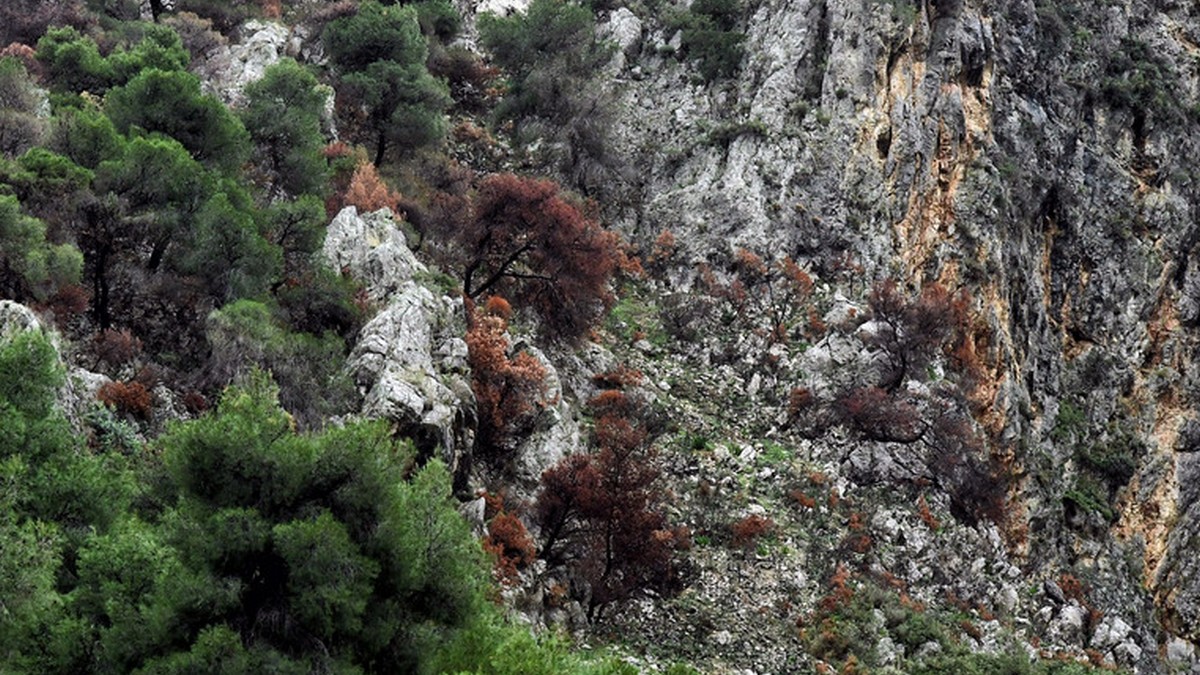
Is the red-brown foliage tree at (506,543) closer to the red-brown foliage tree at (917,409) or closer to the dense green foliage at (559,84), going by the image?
the red-brown foliage tree at (917,409)

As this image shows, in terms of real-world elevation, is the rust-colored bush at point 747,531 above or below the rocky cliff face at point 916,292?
below

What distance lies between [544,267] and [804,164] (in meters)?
14.1

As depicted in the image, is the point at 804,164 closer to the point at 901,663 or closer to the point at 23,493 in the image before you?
the point at 901,663

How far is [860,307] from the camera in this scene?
119ft

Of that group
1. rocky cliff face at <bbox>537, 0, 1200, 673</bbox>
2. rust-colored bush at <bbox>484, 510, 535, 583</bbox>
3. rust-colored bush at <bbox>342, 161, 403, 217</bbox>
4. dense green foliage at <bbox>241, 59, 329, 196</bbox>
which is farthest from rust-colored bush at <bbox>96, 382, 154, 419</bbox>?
rocky cliff face at <bbox>537, 0, 1200, 673</bbox>

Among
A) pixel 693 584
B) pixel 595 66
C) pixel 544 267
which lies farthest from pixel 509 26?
pixel 693 584

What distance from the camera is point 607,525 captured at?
2331cm

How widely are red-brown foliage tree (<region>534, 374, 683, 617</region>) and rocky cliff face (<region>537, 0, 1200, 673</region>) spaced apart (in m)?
10.1

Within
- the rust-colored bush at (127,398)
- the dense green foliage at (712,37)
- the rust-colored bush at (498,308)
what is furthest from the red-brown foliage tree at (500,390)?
the dense green foliage at (712,37)

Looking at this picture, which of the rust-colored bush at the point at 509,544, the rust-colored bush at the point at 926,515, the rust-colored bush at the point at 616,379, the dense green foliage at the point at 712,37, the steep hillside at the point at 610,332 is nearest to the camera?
the steep hillside at the point at 610,332

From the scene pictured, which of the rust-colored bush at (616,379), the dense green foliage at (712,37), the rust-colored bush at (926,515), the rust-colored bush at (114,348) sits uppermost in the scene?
the dense green foliage at (712,37)

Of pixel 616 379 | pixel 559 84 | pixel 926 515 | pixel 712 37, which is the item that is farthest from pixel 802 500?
pixel 712 37

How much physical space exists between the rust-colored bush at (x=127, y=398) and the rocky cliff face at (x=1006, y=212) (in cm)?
1759

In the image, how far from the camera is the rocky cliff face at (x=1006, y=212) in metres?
37.7
